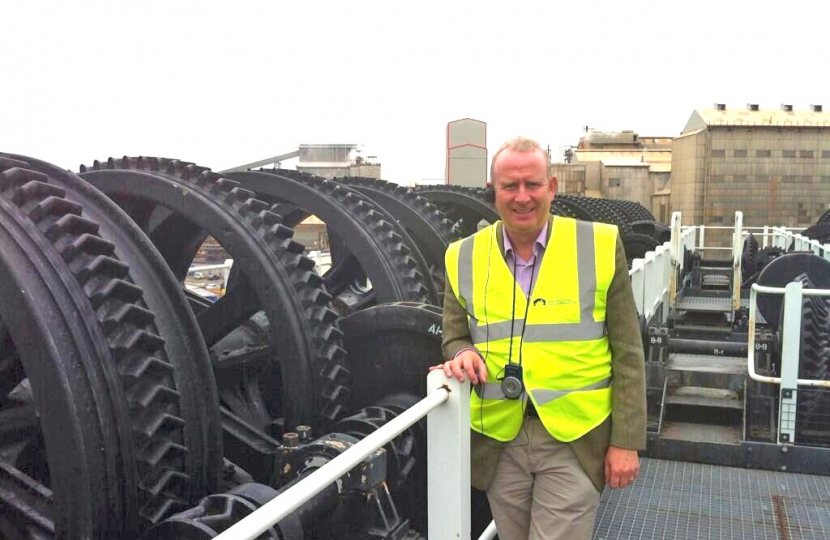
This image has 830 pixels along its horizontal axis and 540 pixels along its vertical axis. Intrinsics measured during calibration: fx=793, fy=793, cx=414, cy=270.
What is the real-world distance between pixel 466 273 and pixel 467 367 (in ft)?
0.95

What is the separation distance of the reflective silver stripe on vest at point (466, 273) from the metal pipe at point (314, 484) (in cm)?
28

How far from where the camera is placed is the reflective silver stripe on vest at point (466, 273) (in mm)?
2236

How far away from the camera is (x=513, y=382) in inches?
83.1

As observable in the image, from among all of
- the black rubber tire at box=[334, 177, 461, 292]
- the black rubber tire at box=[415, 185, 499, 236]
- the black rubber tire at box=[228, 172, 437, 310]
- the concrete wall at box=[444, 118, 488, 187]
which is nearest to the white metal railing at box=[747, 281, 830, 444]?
the black rubber tire at box=[228, 172, 437, 310]

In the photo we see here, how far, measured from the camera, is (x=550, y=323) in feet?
6.89

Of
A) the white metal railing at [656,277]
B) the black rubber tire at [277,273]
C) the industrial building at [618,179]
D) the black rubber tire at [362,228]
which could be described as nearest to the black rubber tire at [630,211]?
the white metal railing at [656,277]

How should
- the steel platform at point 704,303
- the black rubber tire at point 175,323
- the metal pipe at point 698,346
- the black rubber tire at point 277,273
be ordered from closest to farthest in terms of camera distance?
the black rubber tire at point 175,323 < the black rubber tire at point 277,273 < the metal pipe at point 698,346 < the steel platform at point 704,303

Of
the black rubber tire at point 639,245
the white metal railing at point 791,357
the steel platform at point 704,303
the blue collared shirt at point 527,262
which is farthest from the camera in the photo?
the steel platform at point 704,303

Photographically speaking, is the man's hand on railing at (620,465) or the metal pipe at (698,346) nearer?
the man's hand on railing at (620,465)

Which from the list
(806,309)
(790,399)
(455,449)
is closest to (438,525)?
(455,449)

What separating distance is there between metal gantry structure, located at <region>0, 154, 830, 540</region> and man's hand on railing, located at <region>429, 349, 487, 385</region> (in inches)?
2.9

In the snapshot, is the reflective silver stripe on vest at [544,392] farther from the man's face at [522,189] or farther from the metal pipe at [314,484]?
the man's face at [522,189]

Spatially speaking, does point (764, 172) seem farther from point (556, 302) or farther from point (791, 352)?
point (556, 302)

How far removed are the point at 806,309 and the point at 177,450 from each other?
4.65m
